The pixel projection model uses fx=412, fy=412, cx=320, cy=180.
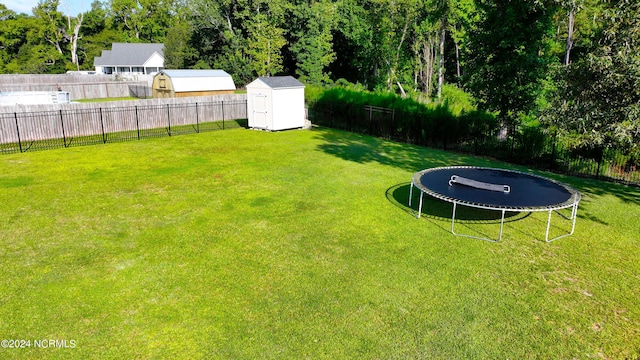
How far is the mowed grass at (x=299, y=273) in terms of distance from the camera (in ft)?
15.8

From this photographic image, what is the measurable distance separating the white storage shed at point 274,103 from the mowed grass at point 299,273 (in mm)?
7660

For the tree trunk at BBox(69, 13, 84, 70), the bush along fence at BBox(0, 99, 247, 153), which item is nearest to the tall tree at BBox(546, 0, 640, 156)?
the bush along fence at BBox(0, 99, 247, 153)

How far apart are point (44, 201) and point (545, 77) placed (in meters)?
15.5

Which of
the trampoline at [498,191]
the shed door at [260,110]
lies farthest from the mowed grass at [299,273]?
the shed door at [260,110]

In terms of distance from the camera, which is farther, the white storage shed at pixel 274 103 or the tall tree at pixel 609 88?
the white storage shed at pixel 274 103

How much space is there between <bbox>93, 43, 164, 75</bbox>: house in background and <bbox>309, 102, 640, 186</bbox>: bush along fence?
39866mm

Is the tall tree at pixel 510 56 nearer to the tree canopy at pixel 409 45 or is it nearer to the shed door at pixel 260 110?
the tree canopy at pixel 409 45

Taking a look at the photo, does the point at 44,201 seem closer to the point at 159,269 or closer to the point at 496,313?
the point at 159,269

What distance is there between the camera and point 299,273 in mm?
6273

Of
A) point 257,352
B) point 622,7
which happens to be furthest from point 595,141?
point 257,352

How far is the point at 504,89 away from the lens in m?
14.7

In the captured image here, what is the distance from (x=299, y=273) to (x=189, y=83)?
22.0m

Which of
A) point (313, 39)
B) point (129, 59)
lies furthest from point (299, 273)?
point (129, 59)

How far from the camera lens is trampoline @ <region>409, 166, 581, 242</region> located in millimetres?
7375
